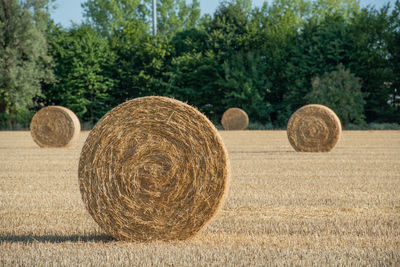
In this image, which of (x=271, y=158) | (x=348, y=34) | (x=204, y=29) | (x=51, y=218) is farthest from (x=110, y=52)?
(x=51, y=218)

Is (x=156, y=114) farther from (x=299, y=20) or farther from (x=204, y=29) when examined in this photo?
(x=299, y=20)

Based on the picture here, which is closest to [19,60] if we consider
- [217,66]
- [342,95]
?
[217,66]

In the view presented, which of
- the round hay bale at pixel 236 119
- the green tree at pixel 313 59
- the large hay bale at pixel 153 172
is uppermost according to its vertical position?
the green tree at pixel 313 59

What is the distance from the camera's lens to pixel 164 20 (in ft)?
196

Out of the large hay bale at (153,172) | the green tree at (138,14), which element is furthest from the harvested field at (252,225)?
the green tree at (138,14)

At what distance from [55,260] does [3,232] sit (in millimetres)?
1417

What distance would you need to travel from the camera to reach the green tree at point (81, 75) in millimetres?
35531

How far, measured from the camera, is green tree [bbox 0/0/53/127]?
33.4 meters

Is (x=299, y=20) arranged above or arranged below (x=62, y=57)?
above

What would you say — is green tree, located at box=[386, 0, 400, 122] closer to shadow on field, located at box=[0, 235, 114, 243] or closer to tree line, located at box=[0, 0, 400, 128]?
tree line, located at box=[0, 0, 400, 128]

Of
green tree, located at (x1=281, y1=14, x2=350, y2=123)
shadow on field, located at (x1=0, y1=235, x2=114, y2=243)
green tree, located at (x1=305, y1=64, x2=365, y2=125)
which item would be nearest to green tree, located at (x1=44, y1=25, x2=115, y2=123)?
green tree, located at (x1=281, y1=14, x2=350, y2=123)

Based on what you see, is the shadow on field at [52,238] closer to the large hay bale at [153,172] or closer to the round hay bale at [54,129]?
the large hay bale at [153,172]

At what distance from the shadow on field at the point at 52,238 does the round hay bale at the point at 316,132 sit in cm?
1106

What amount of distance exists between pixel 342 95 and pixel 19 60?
67.0ft
